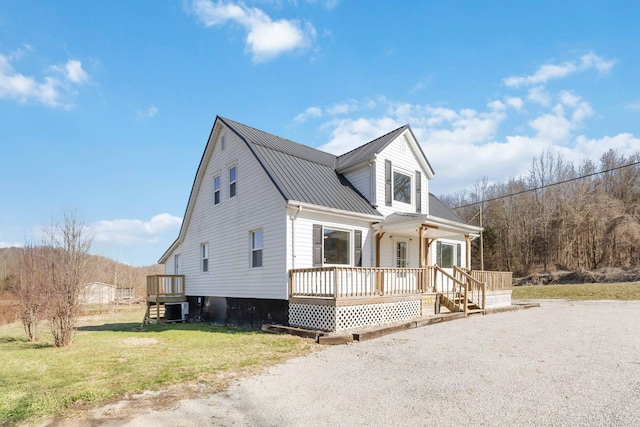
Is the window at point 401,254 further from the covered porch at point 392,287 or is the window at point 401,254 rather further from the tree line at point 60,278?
the tree line at point 60,278

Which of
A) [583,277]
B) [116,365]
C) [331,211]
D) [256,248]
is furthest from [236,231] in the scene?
[583,277]

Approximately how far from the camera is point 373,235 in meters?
14.2

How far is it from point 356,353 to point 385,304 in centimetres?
351

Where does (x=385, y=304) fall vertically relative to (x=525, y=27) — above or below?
below

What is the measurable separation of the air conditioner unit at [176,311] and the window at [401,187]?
11052 mm

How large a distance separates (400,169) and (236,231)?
724 cm

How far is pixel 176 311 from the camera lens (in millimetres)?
18125

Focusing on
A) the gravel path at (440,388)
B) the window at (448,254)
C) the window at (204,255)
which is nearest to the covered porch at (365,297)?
the gravel path at (440,388)

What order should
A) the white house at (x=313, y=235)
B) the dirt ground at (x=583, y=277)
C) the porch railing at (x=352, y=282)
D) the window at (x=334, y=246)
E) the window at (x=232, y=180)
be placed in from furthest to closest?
1. the dirt ground at (x=583, y=277)
2. the window at (x=232, y=180)
3. the window at (x=334, y=246)
4. the white house at (x=313, y=235)
5. the porch railing at (x=352, y=282)

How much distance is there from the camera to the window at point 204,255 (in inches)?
664

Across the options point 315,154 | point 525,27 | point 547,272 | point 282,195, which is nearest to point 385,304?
point 282,195

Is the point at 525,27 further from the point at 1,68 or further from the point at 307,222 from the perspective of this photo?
the point at 1,68

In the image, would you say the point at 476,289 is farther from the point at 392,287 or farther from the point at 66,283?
the point at 66,283

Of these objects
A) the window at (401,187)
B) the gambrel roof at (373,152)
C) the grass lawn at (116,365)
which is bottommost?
the grass lawn at (116,365)
